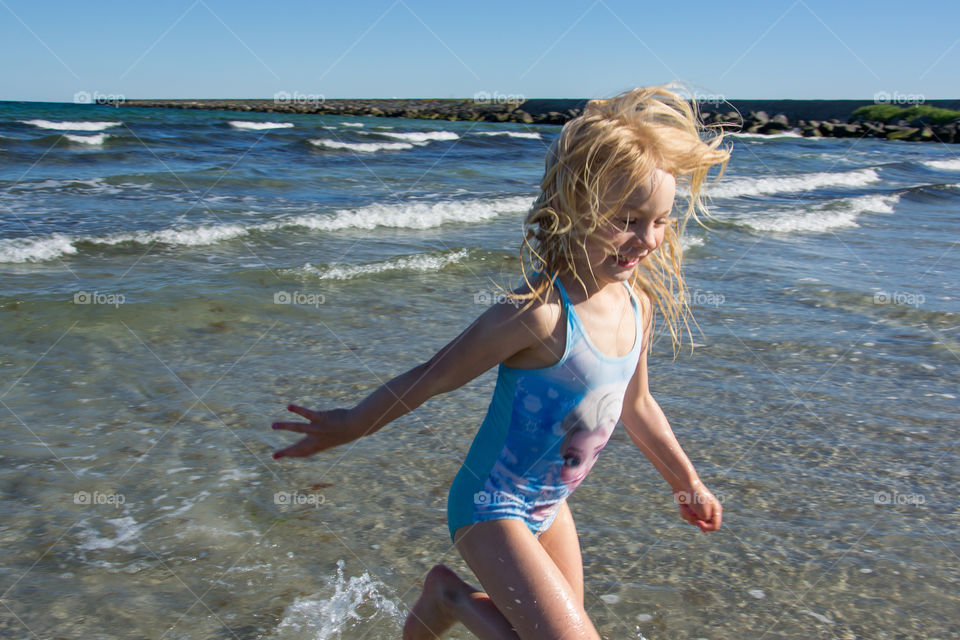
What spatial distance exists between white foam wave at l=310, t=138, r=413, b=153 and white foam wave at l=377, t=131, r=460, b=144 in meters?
2.02

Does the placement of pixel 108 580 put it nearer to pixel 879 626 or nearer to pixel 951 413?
pixel 879 626

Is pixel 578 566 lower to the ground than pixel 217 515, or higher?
higher

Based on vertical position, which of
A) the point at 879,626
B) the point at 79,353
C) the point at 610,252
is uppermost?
the point at 610,252

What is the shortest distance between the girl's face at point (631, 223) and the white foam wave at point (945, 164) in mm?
26277

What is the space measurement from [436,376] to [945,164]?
28577 mm

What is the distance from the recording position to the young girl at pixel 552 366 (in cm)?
203

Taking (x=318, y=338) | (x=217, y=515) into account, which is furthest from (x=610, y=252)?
(x=318, y=338)

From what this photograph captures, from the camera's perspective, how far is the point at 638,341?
2328mm

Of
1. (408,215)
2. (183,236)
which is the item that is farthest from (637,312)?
(408,215)

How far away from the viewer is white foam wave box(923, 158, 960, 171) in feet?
80.8

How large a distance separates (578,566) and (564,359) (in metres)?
0.73

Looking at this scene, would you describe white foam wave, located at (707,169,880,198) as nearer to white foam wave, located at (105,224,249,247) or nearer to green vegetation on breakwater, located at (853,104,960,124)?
white foam wave, located at (105,224,249,247)

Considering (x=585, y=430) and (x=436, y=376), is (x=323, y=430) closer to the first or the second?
(x=436, y=376)

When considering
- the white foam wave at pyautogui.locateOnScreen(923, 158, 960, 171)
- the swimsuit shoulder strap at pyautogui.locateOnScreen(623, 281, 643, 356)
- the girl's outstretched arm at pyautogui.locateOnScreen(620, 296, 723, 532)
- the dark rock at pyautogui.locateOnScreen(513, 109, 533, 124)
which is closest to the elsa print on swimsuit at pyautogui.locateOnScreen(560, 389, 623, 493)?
the swimsuit shoulder strap at pyautogui.locateOnScreen(623, 281, 643, 356)
